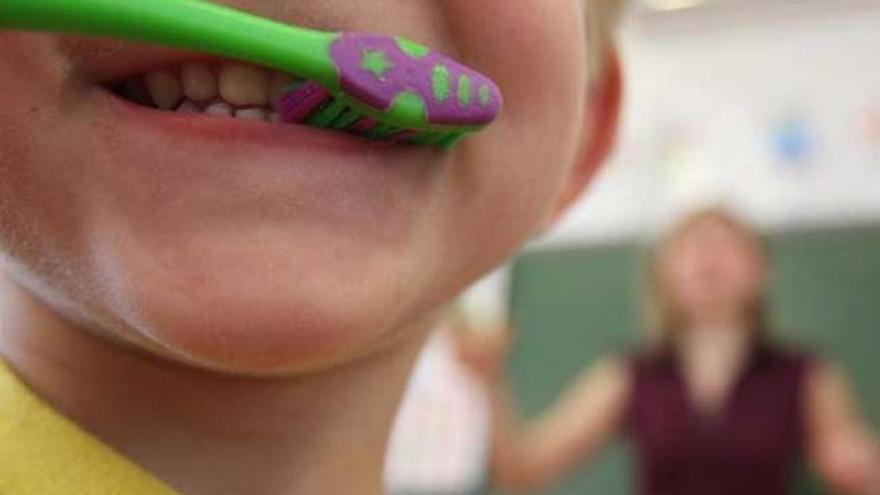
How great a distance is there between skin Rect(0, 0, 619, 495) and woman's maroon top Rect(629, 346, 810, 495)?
1332 mm

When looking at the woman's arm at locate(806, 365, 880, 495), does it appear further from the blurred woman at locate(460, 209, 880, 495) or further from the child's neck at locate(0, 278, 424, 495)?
the child's neck at locate(0, 278, 424, 495)

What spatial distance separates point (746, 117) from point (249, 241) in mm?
1816

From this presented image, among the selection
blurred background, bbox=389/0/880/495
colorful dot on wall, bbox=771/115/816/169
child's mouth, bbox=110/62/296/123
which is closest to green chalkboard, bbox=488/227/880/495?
blurred background, bbox=389/0/880/495

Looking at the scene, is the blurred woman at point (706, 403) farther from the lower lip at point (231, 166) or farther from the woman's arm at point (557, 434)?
the lower lip at point (231, 166)

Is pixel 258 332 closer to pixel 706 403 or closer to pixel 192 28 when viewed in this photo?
pixel 192 28

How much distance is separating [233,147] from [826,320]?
67.8 inches

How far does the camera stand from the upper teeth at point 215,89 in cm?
37

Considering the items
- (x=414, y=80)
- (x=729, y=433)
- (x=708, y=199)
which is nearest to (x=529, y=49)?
(x=414, y=80)

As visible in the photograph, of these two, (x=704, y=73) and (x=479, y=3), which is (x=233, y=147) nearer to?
(x=479, y=3)

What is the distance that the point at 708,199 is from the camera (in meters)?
2.05

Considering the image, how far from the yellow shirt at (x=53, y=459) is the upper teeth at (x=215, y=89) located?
0.12 meters

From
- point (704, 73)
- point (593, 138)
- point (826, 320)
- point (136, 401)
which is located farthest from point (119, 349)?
point (704, 73)

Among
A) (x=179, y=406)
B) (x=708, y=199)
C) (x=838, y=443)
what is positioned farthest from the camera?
(x=708, y=199)

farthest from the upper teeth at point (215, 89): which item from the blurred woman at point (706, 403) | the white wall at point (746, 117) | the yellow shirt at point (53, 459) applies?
the white wall at point (746, 117)
